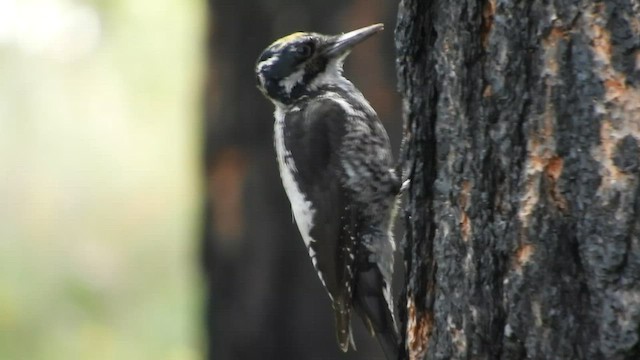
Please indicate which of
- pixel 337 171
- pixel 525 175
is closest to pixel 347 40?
pixel 337 171

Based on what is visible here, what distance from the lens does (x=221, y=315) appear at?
4.18 meters

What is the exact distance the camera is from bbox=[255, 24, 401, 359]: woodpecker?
3.96 meters

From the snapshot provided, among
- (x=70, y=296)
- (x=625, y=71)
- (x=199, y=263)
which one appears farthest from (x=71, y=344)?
(x=625, y=71)

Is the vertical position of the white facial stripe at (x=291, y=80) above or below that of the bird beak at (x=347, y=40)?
below

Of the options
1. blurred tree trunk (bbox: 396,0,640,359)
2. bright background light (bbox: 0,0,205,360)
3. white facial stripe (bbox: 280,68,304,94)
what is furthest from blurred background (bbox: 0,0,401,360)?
blurred tree trunk (bbox: 396,0,640,359)

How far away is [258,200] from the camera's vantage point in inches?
165

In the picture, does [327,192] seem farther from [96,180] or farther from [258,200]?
[96,180]

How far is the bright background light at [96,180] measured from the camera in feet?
26.8

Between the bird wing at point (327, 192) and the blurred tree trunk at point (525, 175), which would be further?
the bird wing at point (327, 192)

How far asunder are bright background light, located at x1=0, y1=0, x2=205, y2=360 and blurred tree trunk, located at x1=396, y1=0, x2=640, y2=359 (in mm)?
5561

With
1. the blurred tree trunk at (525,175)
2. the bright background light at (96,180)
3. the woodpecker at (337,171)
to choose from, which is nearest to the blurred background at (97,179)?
the bright background light at (96,180)

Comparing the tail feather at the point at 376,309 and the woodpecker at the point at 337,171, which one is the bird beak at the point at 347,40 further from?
the tail feather at the point at 376,309

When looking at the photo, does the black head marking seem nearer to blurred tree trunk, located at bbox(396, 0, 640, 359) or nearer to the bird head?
the bird head

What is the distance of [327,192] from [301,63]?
473 millimetres
